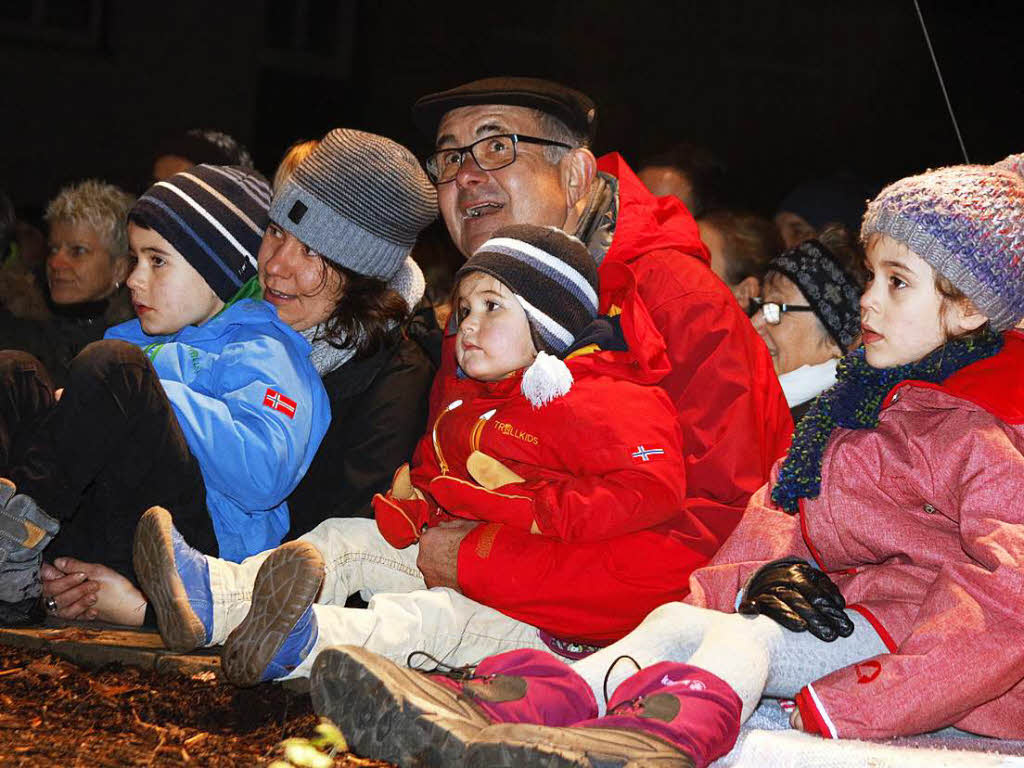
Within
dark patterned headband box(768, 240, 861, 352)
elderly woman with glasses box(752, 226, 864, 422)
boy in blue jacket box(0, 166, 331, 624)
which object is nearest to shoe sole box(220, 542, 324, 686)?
boy in blue jacket box(0, 166, 331, 624)

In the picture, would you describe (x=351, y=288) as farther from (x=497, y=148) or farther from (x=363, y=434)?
(x=497, y=148)

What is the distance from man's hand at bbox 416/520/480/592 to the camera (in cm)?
322

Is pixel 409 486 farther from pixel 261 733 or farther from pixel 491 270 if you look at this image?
pixel 261 733

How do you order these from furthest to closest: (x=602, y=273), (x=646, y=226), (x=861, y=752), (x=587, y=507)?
(x=646, y=226) → (x=602, y=273) → (x=587, y=507) → (x=861, y=752)

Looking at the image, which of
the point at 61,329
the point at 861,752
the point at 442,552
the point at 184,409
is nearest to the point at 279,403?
the point at 184,409

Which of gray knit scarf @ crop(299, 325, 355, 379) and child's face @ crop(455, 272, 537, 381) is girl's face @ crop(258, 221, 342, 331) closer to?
gray knit scarf @ crop(299, 325, 355, 379)

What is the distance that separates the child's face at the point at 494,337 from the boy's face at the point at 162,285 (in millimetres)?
988

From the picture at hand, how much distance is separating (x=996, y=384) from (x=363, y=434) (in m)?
1.80

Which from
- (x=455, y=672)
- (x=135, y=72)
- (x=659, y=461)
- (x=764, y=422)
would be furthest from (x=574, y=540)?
(x=135, y=72)

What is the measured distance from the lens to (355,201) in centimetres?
385

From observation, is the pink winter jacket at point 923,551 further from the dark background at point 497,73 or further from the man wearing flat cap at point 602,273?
the dark background at point 497,73

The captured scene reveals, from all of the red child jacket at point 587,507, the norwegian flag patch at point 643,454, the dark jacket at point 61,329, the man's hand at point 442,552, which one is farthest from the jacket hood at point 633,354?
the dark jacket at point 61,329

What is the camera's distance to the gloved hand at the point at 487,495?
3104 mm

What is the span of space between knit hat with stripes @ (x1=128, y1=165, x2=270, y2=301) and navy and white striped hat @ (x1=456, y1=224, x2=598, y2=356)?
892 mm
